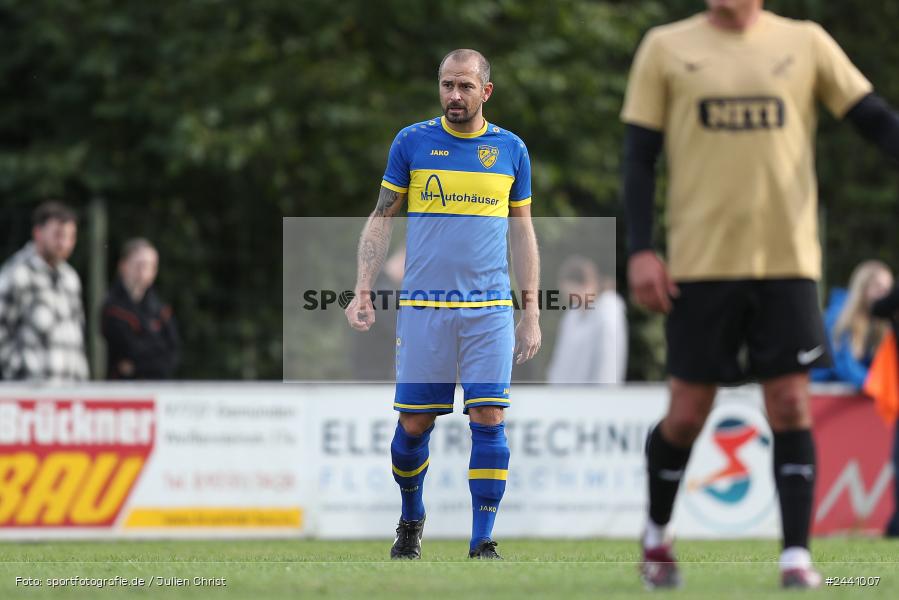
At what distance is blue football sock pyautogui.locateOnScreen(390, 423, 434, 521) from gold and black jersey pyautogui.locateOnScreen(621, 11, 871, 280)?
2604 mm

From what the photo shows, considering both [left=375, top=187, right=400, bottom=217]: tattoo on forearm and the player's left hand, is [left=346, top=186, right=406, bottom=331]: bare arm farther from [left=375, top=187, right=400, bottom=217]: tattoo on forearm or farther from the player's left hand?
the player's left hand

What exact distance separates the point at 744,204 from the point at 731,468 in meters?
7.44

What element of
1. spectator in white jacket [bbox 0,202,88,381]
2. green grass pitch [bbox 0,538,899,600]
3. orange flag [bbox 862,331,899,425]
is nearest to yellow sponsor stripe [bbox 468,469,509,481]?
green grass pitch [bbox 0,538,899,600]

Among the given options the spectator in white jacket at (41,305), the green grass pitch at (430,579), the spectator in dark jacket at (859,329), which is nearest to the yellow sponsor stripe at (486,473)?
the green grass pitch at (430,579)

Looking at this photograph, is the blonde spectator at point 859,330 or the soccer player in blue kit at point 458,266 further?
the blonde spectator at point 859,330

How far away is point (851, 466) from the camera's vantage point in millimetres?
12820

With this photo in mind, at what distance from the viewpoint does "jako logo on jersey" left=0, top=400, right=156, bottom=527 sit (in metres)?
11.9

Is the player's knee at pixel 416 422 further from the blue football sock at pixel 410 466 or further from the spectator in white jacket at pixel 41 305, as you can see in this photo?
the spectator in white jacket at pixel 41 305

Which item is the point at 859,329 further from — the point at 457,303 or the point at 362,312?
the point at 362,312

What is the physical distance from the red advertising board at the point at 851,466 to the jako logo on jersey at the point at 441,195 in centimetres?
602

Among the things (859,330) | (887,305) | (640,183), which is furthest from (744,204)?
(859,330)

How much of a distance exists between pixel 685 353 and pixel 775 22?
3.82 ft

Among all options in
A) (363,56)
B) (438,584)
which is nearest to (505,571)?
(438,584)

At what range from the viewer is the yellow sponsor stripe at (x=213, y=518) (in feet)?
39.9
